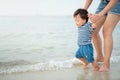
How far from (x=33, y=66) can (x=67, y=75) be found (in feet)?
1.95

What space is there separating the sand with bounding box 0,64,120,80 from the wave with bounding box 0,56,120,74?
0.12 m

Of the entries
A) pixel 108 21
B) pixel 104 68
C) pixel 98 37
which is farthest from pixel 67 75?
pixel 108 21

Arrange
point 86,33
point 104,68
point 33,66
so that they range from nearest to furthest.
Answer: point 86,33 < point 104,68 < point 33,66

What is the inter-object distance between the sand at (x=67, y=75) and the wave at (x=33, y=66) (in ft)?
0.40

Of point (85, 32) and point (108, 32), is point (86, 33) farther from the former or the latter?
point (108, 32)

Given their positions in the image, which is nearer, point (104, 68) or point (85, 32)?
point (85, 32)

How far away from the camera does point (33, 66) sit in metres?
4.18

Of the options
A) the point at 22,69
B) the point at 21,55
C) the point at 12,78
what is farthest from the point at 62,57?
the point at 12,78

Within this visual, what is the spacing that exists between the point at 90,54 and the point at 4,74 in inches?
44.7

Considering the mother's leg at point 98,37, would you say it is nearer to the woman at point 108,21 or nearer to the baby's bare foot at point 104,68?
the woman at point 108,21

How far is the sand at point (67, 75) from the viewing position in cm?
369

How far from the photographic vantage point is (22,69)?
160 inches

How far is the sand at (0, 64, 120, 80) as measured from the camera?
3686 millimetres

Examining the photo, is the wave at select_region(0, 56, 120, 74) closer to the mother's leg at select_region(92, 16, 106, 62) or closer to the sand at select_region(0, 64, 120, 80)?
the sand at select_region(0, 64, 120, 80)
